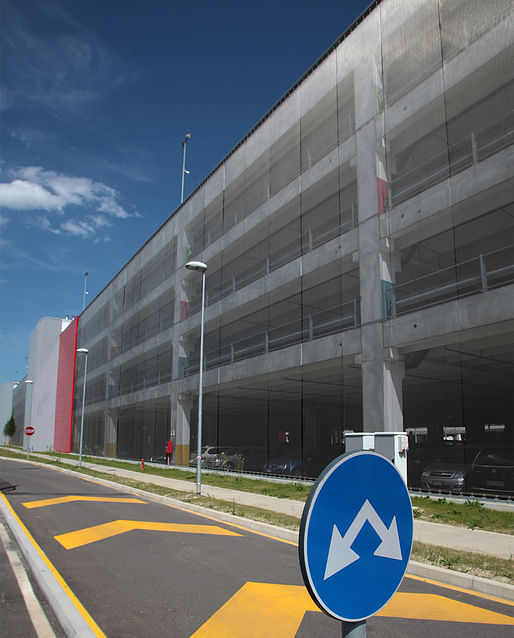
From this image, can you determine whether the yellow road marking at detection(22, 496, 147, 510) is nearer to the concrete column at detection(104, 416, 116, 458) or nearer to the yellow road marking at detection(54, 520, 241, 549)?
the yellow road marking at detection(54, 520, 241, 549)

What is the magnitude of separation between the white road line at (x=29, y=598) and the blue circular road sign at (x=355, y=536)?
394 cm

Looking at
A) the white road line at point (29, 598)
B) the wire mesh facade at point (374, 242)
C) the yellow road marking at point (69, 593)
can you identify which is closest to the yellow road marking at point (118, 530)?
the yellow road marking at point (69, 593)

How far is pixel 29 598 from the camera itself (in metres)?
5.38

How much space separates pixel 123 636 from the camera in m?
4.30

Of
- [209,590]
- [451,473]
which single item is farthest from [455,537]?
[451,473]

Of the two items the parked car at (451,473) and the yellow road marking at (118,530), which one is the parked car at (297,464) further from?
the yellow road marking at (118,530)

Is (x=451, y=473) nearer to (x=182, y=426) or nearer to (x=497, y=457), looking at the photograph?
(x=497, y=457)

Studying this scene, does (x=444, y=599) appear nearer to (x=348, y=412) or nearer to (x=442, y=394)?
(x=442, y=394)

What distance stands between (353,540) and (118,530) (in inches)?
345

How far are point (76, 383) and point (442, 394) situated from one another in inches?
1719

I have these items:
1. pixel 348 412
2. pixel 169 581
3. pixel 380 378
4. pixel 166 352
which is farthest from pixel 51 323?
pixel 169 581

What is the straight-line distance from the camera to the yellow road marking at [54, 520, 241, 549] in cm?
838

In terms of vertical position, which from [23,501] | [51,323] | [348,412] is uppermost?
[51,323]

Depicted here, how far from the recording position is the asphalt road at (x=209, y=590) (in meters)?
4.54
